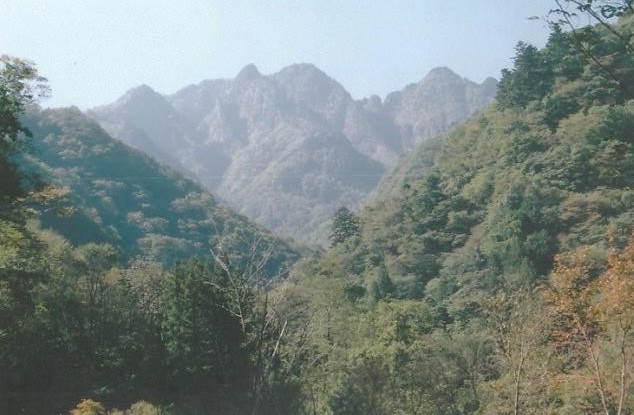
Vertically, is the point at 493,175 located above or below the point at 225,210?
above

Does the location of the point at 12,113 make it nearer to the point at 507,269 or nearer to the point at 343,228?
the point at 507,269

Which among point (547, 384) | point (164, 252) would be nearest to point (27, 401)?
point (547, 384)

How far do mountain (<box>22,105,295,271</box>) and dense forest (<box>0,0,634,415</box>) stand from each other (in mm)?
5688

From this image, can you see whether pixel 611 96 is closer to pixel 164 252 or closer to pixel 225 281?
pixel 225 281

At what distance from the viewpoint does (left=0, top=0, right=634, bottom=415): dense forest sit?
45.3 feet

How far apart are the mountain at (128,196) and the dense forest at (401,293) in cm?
569

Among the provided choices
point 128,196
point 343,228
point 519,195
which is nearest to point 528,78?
point 519,195

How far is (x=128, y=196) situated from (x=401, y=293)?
1834 inches

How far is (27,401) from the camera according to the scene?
25172 millimetres

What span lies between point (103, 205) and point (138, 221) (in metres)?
4.46

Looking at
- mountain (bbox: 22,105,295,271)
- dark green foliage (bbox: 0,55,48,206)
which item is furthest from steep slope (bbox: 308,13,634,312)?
dark green foliage (bbox: 0,55,48,206)

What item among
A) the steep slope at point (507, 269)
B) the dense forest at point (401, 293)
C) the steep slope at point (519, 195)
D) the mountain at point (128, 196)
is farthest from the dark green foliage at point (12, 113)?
the mountain at point (128, 196)

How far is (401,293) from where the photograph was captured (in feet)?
143

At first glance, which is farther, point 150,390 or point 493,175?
point 493,175
